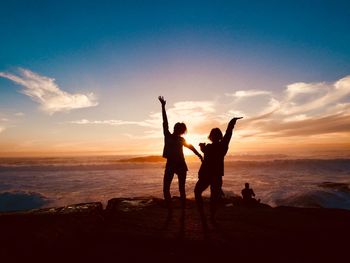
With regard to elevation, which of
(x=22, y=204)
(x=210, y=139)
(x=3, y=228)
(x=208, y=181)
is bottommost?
(x=22, y=204)

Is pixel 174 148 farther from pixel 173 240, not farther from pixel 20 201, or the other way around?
pixel 20 201

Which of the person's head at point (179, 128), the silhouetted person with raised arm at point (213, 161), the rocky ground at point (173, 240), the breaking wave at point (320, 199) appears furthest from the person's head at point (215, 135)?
the breaking wave at point (320, 199)

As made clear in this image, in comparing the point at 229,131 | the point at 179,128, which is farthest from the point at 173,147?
the point at 229,131

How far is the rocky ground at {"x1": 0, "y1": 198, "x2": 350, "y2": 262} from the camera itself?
4453 millimetres

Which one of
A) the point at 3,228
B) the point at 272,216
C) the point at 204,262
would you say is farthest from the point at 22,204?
the point at 204,262

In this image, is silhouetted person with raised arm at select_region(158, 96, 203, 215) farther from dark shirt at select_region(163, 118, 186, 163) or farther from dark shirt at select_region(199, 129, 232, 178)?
dark shirt at select_region(199, 129, 232, 178)

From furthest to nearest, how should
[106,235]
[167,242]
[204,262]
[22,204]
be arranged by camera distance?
1. [22,204]
2. [106,235]
3. [167,242]
4. [204,262]

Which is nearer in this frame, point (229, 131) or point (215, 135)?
point (229, 131)

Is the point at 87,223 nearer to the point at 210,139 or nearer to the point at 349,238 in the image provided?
the point at 210,139

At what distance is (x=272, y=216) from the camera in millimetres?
7613

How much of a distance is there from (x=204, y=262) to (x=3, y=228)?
3744 mm

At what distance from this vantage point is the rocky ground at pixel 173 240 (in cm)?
445

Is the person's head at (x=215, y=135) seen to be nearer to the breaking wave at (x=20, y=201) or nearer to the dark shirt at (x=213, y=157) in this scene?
the dark shirt at (x=213, y=157)

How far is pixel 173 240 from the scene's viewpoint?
5180 mm
